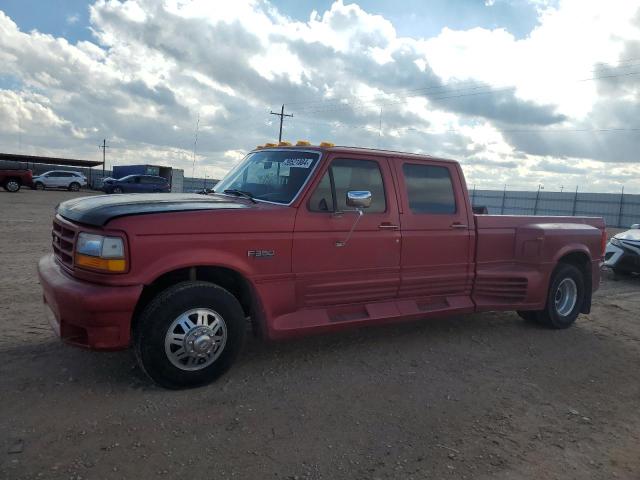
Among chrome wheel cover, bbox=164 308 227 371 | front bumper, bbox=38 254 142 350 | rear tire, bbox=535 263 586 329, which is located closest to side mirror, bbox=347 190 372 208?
chrome wheel cover, bbox=164 308 227 371

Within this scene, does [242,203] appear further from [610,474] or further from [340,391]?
[610,474]

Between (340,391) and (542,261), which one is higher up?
(542,261)

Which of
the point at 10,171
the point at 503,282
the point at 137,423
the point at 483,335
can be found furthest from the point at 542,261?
the point at 10,171

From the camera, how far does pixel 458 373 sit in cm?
460

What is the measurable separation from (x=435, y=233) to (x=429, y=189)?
463mm

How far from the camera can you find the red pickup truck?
365cm

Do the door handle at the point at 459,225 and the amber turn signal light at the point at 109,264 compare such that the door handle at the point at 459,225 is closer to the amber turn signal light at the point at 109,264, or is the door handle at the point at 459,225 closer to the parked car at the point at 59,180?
the amber turn signal light at the point at 109,264

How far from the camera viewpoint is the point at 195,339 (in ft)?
12.6

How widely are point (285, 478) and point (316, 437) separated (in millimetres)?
491

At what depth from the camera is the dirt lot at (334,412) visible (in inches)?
119

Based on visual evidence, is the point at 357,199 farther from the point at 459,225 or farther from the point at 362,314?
the point at 459,225

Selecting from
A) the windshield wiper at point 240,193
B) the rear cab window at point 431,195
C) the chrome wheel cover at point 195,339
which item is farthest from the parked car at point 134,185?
the chrome wheel cover at point 195,339

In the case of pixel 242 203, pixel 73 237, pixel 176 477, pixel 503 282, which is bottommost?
pixel 176 477

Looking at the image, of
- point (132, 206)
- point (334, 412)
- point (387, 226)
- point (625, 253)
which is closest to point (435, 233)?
point (387, 226)
